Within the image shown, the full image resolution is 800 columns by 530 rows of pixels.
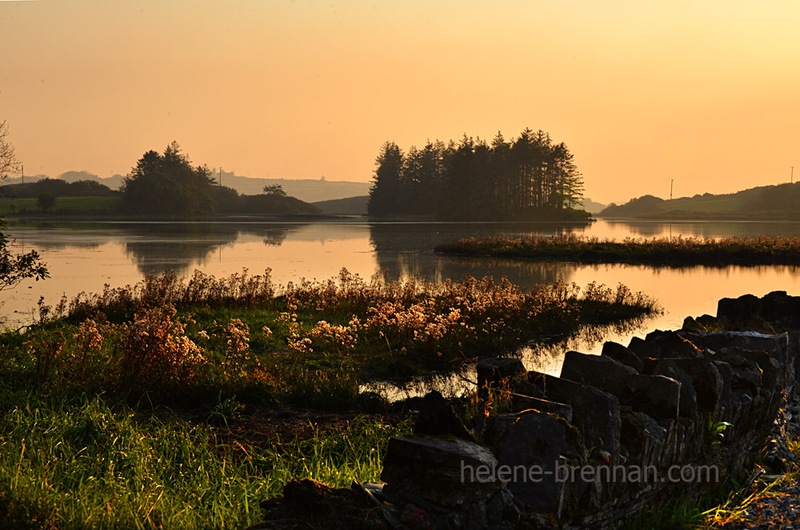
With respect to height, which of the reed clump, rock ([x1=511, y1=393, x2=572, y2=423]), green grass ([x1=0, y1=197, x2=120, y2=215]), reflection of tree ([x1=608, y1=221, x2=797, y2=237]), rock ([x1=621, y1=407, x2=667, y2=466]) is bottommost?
the reed clump

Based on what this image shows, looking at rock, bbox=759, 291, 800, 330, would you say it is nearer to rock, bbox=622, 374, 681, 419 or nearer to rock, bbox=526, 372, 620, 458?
rock, bbox=622, 374, 681, 419

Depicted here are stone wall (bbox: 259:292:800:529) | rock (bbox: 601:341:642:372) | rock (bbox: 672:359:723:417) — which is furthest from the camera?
rock (bbox: 601:341:642:372)

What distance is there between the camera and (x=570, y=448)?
3914 mm

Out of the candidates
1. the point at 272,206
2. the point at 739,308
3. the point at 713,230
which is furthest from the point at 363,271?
the point at 272,206

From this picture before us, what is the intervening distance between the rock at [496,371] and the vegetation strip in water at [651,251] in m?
33.4

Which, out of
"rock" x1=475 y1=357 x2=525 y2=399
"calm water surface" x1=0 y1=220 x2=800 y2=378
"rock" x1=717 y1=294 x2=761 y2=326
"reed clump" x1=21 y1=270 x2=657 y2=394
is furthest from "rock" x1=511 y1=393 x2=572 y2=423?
"calm water surface" x1=0 y1=220 x2=800 y2=378

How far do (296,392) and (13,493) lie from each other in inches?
182

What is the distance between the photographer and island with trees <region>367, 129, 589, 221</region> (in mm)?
115875

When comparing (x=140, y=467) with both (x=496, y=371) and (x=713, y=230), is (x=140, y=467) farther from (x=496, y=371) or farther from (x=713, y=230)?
(x=713, y=230)

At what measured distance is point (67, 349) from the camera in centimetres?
1015

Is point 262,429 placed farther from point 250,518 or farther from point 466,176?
point 466,176

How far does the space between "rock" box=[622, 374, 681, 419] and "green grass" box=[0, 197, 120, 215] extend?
132 m

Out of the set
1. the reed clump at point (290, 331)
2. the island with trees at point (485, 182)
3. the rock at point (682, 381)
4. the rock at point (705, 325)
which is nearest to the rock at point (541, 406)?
the rock at point (682, 381)

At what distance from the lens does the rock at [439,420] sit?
3.72m
